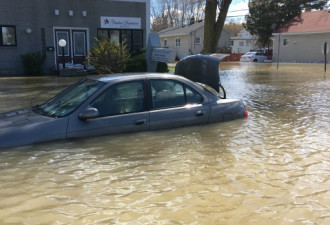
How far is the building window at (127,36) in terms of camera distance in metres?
23.2

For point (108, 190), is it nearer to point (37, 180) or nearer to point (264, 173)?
point (37, 180)

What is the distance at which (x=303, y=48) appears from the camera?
129 ft

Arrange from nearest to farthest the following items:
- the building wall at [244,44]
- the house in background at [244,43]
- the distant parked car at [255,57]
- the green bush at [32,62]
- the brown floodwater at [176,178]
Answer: the brown floodwater at [176,178] → the green bush at [32,62] → the distant parked car at [255,57] → the house in background at [244,43] → the building wall at [244,44]

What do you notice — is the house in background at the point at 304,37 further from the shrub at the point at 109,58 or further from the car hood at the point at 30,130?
the car hood at the point at 30,130

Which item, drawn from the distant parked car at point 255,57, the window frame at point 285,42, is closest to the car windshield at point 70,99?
the window frame at point 285,42

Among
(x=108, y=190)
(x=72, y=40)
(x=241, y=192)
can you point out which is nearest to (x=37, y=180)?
(x=108, y=190)

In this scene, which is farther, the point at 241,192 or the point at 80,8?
the point at 80,8

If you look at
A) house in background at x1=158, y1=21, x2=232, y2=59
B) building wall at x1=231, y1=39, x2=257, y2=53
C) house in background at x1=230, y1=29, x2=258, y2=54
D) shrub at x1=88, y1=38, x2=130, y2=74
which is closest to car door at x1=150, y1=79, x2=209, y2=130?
shrub at x1=88, y1=38, x2=130, y2=74

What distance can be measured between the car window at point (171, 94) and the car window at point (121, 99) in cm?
27

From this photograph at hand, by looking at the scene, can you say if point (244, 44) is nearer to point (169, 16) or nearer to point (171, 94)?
point (169, 16)

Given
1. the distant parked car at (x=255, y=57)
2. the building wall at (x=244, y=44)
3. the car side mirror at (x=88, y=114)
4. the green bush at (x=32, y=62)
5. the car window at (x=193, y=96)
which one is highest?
the building wall at (x=244, y=44)

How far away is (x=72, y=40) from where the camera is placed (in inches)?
882

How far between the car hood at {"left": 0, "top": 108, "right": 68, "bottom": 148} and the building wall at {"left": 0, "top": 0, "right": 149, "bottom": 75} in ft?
55.8

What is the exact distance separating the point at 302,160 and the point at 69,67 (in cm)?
1808
